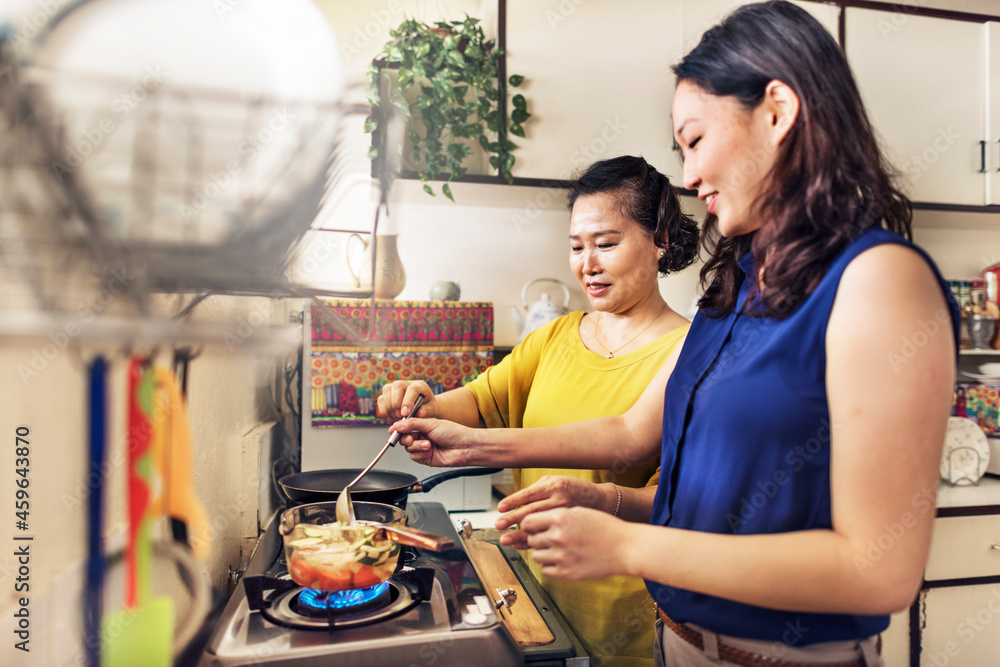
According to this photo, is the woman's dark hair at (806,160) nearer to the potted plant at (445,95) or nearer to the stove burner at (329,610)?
the stove burner at (329,610)

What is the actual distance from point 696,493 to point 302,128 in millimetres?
736

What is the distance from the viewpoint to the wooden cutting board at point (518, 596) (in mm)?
907

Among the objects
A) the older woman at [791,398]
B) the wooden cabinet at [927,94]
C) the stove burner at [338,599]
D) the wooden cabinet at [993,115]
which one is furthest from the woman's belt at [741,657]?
the wooden cabinet at [993,115]

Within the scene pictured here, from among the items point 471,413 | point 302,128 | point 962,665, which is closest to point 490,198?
point 471,413

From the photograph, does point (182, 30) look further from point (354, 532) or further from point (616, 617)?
point (616, 617)

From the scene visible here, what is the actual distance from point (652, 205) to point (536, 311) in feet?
2.52

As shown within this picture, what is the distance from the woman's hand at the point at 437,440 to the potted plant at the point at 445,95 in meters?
0.95

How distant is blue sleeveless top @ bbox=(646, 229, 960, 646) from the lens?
639 millimetres

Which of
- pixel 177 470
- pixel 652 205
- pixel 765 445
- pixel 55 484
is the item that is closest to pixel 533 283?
pixel 652 205

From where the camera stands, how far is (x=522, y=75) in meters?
1.88

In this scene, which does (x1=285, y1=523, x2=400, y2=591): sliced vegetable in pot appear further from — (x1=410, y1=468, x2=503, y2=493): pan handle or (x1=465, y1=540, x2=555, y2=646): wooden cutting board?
(x1=410, y1=468, x2=503, y2=493): pan handle

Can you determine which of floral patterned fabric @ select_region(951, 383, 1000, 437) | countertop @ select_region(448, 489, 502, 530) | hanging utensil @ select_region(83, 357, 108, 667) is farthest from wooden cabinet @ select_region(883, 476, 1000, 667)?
hanging utensil @ select_region(83, 357, 108, 667)

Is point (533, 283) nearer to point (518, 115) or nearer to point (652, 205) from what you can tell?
point (518, 115)

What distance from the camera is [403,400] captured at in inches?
49.6
